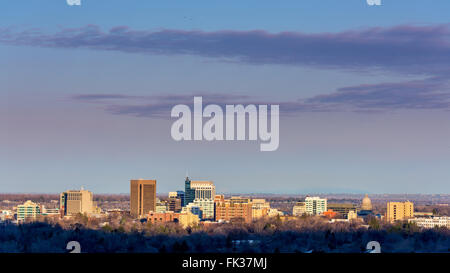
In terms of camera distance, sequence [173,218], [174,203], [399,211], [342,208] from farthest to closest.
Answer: [399,211], [174,203], [342,208], [173,218]

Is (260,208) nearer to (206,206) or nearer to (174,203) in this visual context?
(206,206)

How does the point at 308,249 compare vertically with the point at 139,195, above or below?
below

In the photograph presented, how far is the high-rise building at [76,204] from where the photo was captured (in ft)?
104

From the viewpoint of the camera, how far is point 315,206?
3531 centimetres

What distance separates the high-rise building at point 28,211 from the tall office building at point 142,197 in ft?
15.6

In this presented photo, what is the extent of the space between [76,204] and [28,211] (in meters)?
2.43

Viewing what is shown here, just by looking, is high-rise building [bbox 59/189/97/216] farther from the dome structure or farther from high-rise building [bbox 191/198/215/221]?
the dome structure

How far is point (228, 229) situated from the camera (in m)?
29.7

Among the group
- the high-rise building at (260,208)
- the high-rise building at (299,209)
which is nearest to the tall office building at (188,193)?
the high-rise building at (260,208)

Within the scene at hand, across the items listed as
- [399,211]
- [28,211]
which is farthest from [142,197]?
[399,211]
